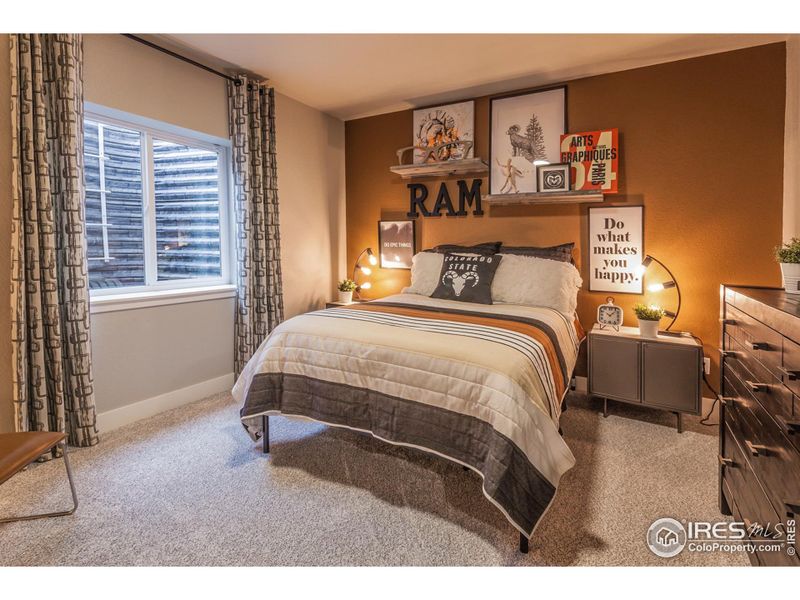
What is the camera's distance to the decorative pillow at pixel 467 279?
3.02 m

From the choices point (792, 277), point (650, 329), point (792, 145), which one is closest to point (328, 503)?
point (792, 277)

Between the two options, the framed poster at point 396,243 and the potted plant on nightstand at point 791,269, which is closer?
the potted plant on nightstand at point 791,269

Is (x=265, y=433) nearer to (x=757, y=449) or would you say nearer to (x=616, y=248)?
(x=757, y=449)

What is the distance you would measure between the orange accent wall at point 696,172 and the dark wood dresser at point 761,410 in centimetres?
144

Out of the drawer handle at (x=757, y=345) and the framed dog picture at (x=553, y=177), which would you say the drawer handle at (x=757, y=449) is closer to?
the drawer handle at (x=757, y=345)

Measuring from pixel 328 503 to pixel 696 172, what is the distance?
3.17m

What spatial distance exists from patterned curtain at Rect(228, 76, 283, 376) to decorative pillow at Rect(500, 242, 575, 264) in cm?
200

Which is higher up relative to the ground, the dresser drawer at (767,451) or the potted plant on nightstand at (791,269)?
the potted plant on nightstand at (791,269)

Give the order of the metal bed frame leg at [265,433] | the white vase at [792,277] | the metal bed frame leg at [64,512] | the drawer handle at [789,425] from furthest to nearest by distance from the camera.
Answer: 1. the metal bed frame leg at [265,433]
2. the metal bed frame leg at [64,512]
3. the white vase at [792,277]
4. the drawer handle at [789,425]

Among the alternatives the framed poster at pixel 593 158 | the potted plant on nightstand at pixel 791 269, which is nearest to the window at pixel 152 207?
the framed poster at pixel 593 158

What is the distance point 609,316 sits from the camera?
3.10 metres

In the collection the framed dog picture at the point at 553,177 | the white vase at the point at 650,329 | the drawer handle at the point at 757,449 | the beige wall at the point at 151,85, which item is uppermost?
the beige wall at the point at 151,85

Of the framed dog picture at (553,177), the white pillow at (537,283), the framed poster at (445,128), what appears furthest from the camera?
the framed poster at (445,128)
